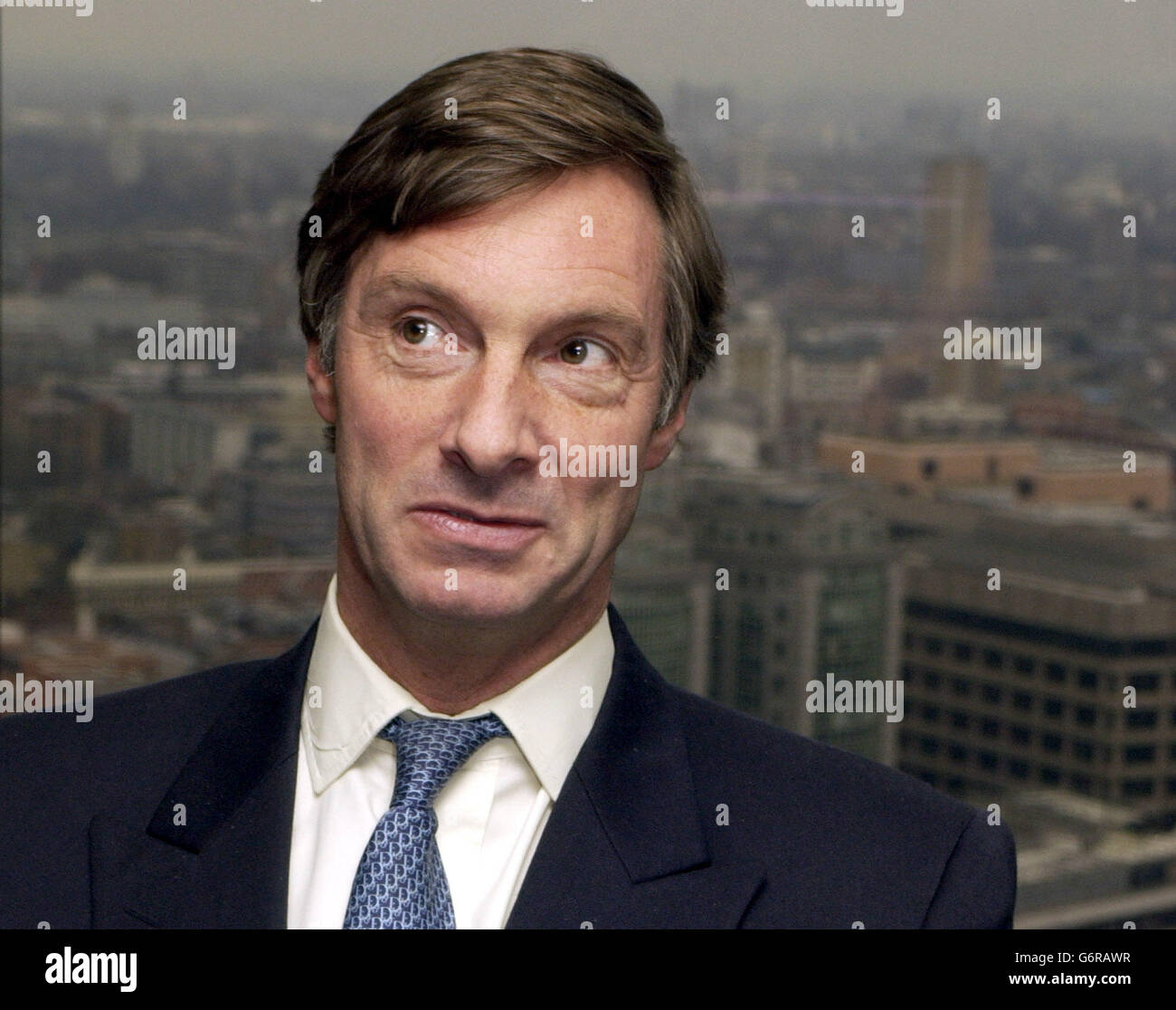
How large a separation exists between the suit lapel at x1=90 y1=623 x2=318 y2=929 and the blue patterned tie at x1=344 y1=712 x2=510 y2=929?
7cm

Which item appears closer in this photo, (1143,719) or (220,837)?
(220,837)

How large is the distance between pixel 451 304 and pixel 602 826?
0.46 m

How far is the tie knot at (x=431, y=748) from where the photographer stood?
50.2 inches

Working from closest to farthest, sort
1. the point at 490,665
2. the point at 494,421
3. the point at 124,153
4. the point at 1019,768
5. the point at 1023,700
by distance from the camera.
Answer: the point at 494,421 < the point at 490,665 < the point at 1019,768 < the point at 1023,700 < the point at 124,153

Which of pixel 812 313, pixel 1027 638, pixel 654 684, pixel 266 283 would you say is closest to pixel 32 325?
pixel 266 283

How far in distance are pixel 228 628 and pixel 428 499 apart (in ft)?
22.1

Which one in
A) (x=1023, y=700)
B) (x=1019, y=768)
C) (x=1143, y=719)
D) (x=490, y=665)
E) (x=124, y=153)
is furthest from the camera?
(x=124, y=153)

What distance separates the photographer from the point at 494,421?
119cm

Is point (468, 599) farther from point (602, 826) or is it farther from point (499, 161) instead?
point (499, 161)

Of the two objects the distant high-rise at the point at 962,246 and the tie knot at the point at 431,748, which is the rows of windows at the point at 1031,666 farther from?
the tie knot at the point at 431,748

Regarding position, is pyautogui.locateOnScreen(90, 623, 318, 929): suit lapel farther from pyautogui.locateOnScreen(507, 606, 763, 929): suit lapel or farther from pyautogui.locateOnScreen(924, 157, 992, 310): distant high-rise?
pyautogui.locateOnScreen(924, 157, 992, 310): distant high-rise

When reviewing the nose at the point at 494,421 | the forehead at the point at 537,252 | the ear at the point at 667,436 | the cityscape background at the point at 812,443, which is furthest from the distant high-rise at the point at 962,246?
the nose at the point at 494,421

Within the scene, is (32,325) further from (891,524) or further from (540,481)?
(540,481)

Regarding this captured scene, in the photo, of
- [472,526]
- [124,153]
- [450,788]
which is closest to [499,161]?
[472,526]
